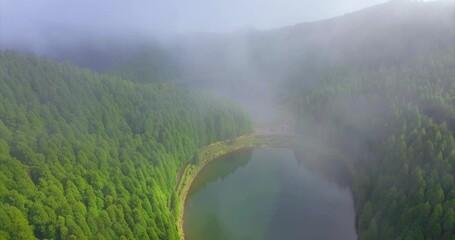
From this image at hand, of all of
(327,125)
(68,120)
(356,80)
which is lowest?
(327,125)

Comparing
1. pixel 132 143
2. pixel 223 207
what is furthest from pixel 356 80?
pixel 132 143

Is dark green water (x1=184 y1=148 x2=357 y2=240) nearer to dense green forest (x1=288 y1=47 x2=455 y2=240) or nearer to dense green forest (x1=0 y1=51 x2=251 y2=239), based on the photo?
dense green forest (x1=288 y1=47 x2=455 y2=240)

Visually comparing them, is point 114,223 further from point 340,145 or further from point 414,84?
point 414,84

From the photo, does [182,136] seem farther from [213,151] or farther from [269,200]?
[269,200]

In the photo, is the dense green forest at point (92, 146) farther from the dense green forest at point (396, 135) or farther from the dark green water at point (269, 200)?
the dense green forest at point (396, 135)

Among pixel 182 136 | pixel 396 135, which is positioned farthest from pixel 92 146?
pixel 396 135

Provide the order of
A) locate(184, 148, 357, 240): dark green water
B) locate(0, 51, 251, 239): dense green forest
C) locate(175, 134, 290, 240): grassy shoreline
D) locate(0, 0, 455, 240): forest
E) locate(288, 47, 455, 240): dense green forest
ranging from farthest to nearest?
locate(175, 134, 290, 240): grassy shoreline
locate(184, 148, 357, 240): dark green water
locate(288, 47, 455, 240): dense green forest
locate(0, 0, 455, 240): forest
locate(0, 51, 251, 239): dense green forest

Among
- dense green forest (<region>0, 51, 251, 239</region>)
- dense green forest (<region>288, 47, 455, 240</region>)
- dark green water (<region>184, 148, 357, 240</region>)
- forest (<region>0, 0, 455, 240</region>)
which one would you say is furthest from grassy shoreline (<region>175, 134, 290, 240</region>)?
dense green forest (<region>288, 47, 455, 240</region>)
